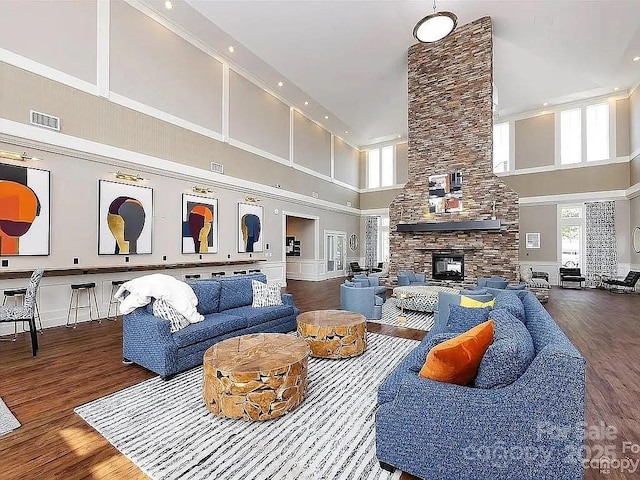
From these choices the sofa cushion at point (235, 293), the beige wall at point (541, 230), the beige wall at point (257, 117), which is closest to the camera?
the sofa cushion at point (235, 293)

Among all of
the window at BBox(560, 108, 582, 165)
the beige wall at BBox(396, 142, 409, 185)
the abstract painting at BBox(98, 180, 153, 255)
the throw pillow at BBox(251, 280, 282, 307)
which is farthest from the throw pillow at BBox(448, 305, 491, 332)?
the beige wall at BBox(396, 142, 409, 185)

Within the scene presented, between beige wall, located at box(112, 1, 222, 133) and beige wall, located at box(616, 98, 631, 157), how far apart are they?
12483 mm

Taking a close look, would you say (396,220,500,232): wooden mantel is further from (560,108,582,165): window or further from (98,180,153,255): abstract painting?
(98,180,153,255): abstract painting

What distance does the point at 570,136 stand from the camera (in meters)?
11.0

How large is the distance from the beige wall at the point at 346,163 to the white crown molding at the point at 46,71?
9191mm

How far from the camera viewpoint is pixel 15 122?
15.6 feet

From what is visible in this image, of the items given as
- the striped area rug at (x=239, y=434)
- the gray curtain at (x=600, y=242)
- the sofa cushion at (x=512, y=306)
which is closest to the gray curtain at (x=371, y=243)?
the gray curtain at (x=600, y=242)

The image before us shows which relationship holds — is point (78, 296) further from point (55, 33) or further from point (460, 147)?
point (460, 147)

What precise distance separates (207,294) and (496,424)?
Result: 3.48m

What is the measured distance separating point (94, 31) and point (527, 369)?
7913 millimetres

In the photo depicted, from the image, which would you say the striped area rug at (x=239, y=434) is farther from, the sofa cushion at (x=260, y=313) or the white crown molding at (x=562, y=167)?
the white crown molding at (x=562, y=167)

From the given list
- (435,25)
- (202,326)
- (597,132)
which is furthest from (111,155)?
(597,132)

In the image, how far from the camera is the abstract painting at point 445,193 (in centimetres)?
870

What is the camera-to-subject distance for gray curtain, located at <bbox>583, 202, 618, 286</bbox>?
401 inches
